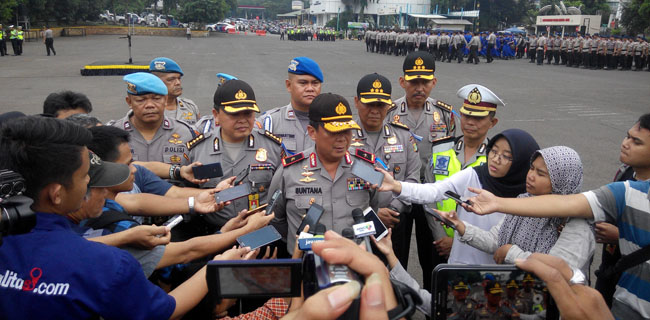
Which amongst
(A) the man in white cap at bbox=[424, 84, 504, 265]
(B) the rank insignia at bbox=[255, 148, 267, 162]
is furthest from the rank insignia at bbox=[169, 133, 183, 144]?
(A) the man in white cap at bbox=[424, 84, 504, 265]

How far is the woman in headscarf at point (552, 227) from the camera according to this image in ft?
6.82

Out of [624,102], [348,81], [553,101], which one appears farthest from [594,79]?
[348,81]

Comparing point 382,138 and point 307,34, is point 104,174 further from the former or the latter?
point 307,34

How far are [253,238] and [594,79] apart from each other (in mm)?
21371

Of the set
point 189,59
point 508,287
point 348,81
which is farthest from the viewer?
point 189,59

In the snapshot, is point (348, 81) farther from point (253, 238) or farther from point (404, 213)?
point (253, 238)

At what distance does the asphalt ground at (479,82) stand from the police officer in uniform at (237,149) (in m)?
1.94

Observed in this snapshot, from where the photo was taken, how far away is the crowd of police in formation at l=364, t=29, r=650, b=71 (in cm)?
2358

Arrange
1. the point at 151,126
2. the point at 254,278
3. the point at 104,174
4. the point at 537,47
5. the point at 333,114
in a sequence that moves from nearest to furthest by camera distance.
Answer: the point at 254,278 → the point at 104,174 → the point at 333,114 → the point at 151,126 → the point at 537,47

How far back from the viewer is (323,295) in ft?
Answer: 4.12

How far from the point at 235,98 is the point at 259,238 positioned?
1.46m

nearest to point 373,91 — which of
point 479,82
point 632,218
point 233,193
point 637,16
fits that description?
point 233,193

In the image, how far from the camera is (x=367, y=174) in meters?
2.47

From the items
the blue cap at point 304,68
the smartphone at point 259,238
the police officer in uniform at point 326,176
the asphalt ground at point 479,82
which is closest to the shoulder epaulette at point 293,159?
the police officer in uniform at point 326,176
